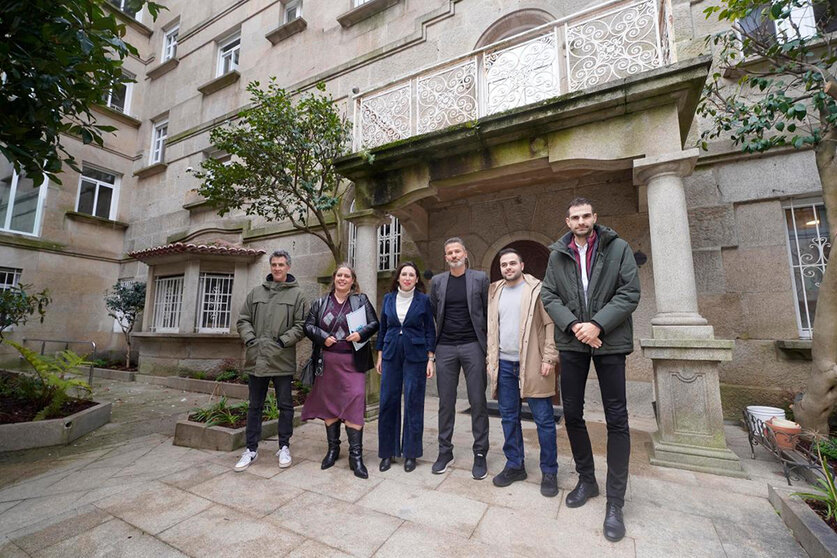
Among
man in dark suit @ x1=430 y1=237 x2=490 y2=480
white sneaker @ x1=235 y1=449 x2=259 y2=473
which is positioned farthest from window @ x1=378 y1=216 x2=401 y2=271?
white sneaker @ x1=235 y1=449 x2=259 y2=473

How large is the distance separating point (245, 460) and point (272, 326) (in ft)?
4.22

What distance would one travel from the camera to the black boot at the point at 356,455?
323cm

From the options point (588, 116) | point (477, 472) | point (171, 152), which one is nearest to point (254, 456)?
point (477, 472)

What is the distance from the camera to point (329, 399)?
3.51 metres

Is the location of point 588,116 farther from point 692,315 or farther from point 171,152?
point 171,152

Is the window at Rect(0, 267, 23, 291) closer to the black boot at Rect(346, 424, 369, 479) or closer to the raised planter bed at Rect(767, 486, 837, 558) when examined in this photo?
the black boot at Rect(346, 424, 369, 479)

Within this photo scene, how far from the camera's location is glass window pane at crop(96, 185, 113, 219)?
12633mm

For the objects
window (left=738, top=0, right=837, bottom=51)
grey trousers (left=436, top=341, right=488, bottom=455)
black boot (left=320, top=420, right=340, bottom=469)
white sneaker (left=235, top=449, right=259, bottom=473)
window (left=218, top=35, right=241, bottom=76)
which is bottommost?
white sneaker (left=235, top=449, right=259, bottom=473)

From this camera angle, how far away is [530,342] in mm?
3055

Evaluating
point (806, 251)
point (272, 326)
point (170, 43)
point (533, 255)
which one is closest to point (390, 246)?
point (533, 255)

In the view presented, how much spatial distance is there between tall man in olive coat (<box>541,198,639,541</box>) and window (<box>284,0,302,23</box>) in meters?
11.4

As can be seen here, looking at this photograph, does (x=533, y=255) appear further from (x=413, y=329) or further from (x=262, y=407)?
(x=262, y=407)

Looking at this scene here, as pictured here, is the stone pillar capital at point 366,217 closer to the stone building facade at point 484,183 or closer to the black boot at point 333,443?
the stone building facade at point 484,183

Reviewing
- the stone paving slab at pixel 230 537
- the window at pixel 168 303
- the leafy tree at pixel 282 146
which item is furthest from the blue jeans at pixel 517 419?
the window at pixel 168 303
